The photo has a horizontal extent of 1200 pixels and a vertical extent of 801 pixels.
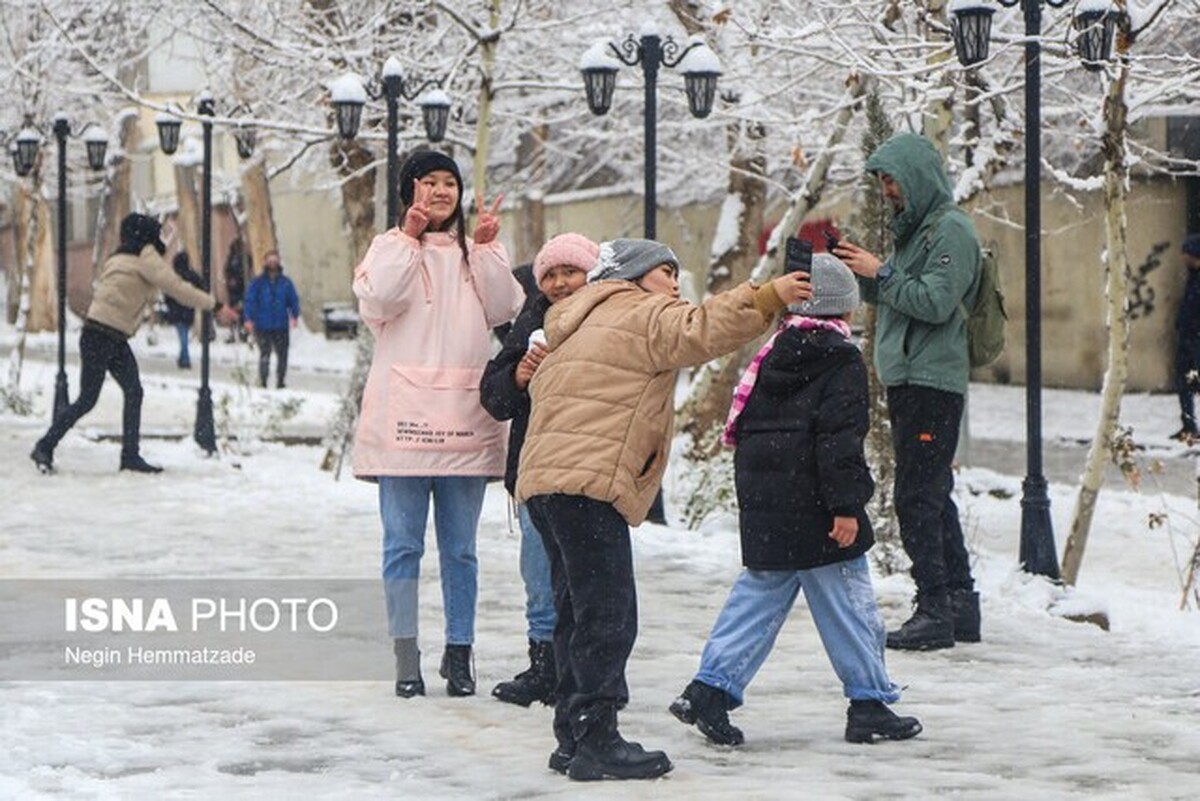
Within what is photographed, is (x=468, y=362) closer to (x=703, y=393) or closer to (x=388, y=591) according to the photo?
(x=388, y=591)

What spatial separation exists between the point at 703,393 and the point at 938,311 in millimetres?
8403

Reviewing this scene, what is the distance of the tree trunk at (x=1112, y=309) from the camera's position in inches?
420

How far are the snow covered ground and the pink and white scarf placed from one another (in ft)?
3.29

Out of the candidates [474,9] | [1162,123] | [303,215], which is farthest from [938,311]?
[303,215]

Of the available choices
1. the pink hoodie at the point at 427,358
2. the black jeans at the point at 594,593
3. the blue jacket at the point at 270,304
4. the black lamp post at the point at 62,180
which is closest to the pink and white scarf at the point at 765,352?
the black jeans at the point at 594,593

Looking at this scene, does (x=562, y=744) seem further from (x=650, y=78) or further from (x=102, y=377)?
(x=102, y=377)

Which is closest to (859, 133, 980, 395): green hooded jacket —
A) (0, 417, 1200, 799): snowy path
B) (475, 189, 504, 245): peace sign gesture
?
(0, 417, 1200, 799): snowy path

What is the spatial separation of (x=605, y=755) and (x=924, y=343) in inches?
113

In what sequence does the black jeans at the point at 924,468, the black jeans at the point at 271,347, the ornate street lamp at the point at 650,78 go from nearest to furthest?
the black jeans at the point at 924,468, the ornate street lamp at the point at 650,78, the black jeans at the point at 271,347

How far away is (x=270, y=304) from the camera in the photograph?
29.2 m

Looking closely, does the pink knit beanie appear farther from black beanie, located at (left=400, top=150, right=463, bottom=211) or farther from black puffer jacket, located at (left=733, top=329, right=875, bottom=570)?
black beanie, located at (left=400, top=150, right=463, bottom=211)

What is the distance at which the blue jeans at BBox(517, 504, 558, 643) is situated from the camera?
7.71 meters

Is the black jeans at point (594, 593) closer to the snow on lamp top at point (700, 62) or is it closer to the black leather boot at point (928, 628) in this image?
the black leather boot at point (928, 628)

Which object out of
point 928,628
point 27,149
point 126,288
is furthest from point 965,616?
point 27,149
